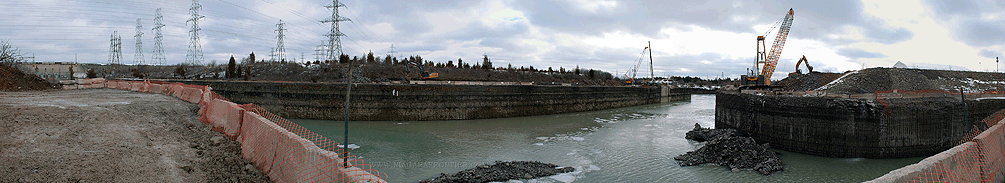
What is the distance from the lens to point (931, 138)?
16078 millimetres

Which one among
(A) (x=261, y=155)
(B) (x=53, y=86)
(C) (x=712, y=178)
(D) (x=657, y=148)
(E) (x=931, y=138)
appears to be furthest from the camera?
(B) (x=53, y=86)

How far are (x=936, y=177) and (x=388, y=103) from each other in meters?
27.9

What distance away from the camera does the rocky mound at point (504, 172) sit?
1218cm

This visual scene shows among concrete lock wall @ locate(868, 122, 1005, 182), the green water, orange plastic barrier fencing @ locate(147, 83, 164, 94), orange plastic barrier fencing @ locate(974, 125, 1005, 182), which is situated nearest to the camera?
concrete lock wall @ locate(868, 122, 1005, 182)

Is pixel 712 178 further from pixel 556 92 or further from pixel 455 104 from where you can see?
pixel 556 92

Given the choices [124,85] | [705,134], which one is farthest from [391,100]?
[705,134]

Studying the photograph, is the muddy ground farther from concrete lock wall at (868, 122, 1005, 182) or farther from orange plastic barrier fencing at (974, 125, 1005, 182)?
orange plastic barrier fencing at (974, 125, 1005, 182)

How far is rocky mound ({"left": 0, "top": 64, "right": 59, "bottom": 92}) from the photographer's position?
21.3 meters

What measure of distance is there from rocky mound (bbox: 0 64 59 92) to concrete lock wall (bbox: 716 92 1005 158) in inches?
1391

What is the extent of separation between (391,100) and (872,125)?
25.8 meters

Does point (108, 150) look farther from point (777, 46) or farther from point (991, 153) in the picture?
point (777, 46)

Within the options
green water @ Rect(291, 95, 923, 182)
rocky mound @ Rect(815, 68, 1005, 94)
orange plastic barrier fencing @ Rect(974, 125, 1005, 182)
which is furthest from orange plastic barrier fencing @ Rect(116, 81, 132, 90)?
rocky mound @ Rect(815, 68, 1005, 94)

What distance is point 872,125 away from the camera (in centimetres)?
1560

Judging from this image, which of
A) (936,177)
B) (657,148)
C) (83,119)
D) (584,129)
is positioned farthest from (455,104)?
(936,177)
